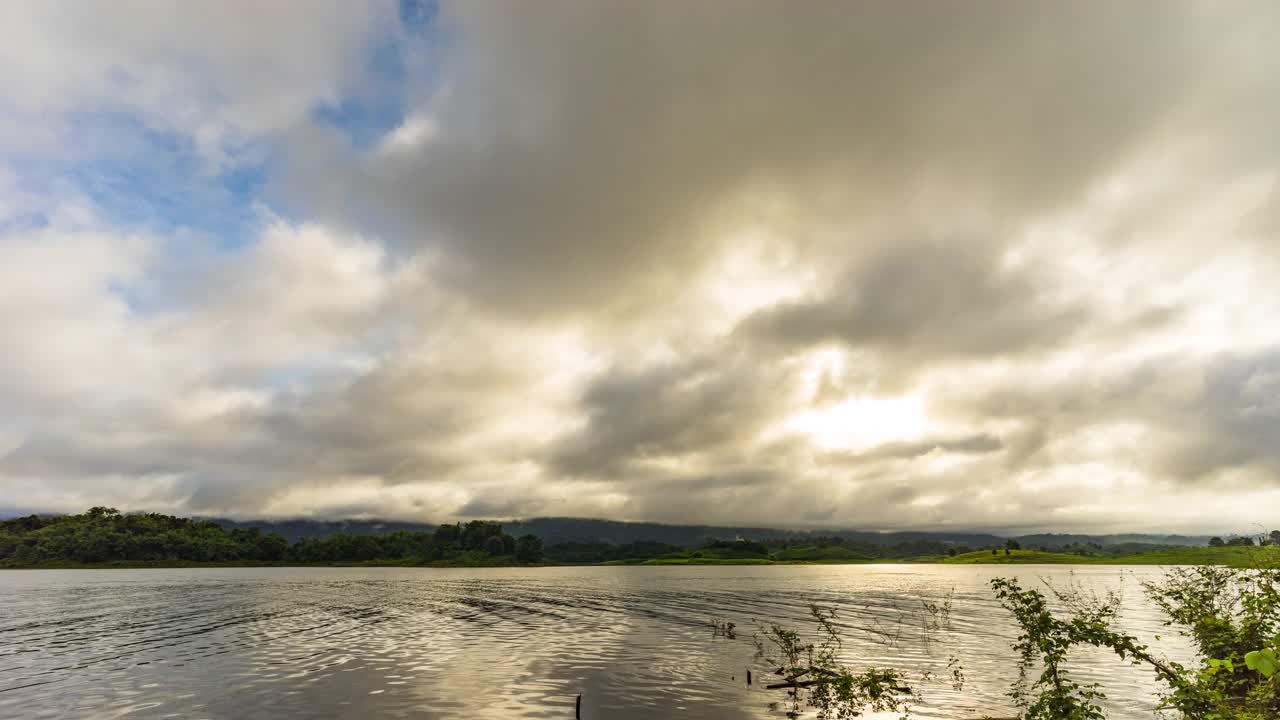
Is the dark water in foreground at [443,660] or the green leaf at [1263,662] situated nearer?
the green leaf at [1263,662]

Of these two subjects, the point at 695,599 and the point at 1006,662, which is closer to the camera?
the point at 1006,662

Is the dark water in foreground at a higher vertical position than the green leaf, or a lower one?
lower

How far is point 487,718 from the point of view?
4059 centimetres

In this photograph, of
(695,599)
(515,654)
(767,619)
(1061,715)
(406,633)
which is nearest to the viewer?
(1061,715)

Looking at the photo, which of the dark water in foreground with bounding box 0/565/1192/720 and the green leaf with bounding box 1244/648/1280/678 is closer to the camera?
the green leaf with bounding box 1244/648/1280/678

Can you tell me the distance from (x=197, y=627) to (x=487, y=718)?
7062cm

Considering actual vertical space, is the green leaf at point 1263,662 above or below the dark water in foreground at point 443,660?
above

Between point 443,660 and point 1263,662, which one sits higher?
point 1263,662

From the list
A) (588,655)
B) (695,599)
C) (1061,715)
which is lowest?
(695,599)

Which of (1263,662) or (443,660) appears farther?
(443,660)

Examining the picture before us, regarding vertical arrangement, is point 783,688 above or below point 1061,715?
below

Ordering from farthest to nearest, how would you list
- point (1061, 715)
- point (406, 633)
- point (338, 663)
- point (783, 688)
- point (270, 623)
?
1. point (270, 623)
2. point (406, 633)
3. point (338, 663)
4. point (783, 688)
5. point (1061, 715)

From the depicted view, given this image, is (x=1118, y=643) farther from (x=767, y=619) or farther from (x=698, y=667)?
(x=767, y=619)

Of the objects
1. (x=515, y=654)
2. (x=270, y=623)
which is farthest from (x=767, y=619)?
(x=270, y=623)
